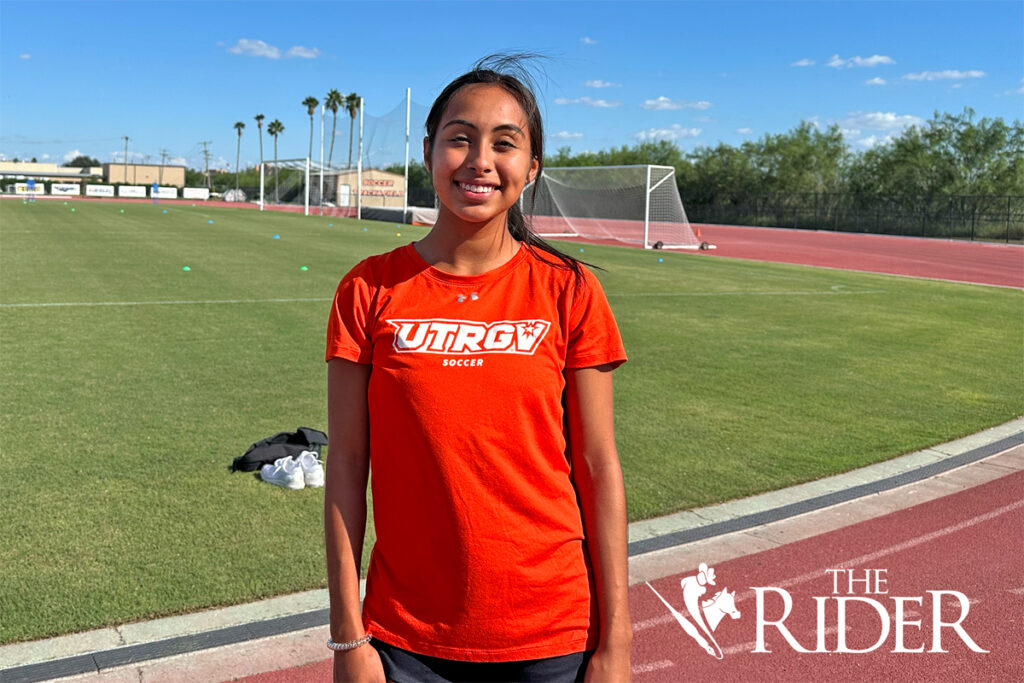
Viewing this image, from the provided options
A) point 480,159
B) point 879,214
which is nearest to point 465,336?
point 480,159

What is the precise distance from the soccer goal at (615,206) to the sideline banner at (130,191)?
6586 cm

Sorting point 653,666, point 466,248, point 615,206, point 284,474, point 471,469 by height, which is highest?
point 615,206

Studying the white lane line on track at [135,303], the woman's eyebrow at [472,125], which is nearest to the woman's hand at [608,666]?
the woman's eyebrow at [472,125]

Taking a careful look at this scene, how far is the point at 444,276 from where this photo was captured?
1792 millimetres

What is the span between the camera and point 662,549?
15.1ft

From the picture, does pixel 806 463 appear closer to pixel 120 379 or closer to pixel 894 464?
pixel 894 464

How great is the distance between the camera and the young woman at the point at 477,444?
1.67 m

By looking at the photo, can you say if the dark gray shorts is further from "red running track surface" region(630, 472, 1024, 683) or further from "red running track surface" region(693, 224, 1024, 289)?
"red running track surface" region(693, 224, 1024, 289)

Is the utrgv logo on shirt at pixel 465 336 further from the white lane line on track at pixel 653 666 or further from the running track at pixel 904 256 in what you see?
the running track at pixel 904 256

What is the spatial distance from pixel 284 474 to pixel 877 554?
3.38 m

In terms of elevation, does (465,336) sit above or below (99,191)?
below

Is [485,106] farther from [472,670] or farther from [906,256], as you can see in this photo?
[906,256]

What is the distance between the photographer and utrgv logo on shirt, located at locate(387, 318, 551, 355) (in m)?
1.68

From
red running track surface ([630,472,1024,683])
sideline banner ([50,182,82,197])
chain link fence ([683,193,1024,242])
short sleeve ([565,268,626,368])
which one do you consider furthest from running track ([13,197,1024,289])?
sideline banner ([50,182,82,197])
